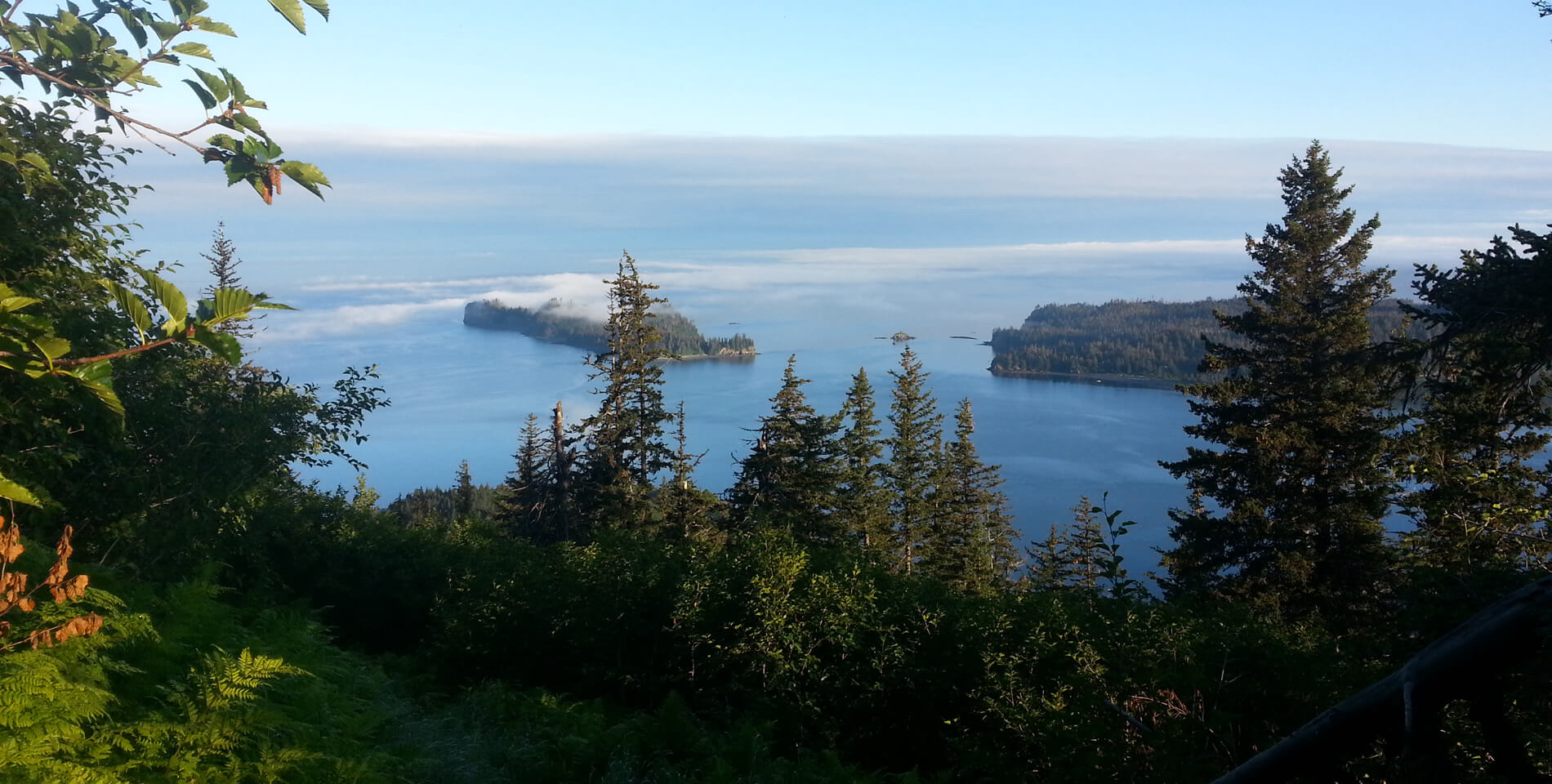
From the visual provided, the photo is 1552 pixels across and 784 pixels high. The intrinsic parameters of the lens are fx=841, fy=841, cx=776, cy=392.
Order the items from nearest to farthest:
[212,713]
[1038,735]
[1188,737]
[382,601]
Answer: [212,713] < [1188,737] < [1038,735] < [382,601]

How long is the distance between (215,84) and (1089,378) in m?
146

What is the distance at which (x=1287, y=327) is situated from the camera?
52.5 feet

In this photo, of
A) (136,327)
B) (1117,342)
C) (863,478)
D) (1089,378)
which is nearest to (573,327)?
(1089,378)

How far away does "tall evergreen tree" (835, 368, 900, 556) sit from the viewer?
88.0 feet

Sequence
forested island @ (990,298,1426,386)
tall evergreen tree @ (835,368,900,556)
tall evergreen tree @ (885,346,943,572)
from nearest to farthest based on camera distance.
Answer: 1. tall evergreen tree @ (835,368,900,556)
2. tall evergreen tree @ (885,346,943,572)
3. forested island @ (990,298,1426,386)

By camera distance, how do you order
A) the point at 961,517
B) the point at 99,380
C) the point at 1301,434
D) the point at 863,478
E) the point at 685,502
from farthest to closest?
1. the point at 961,517
2. the point at 863,478
3. the point at 685,502
4. the point at 1301,434
5. the point at 99,380

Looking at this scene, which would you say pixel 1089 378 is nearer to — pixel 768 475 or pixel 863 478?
pixel 863 478

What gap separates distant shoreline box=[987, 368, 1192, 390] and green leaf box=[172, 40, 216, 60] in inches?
5232

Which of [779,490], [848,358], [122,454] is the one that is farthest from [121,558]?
[848,358]

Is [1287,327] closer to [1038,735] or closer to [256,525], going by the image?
[1038,735]

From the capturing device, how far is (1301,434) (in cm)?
1537

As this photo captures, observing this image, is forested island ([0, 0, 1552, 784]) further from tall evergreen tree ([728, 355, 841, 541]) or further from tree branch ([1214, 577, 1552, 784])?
tall evergreen tree ([728, 355, 841, 541])

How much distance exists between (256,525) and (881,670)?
949cm

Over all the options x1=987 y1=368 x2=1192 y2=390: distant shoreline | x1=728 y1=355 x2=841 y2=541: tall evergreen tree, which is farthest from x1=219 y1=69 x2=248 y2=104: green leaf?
x1=987 y1=368 x2=1192 y2=390: distant shoreline
